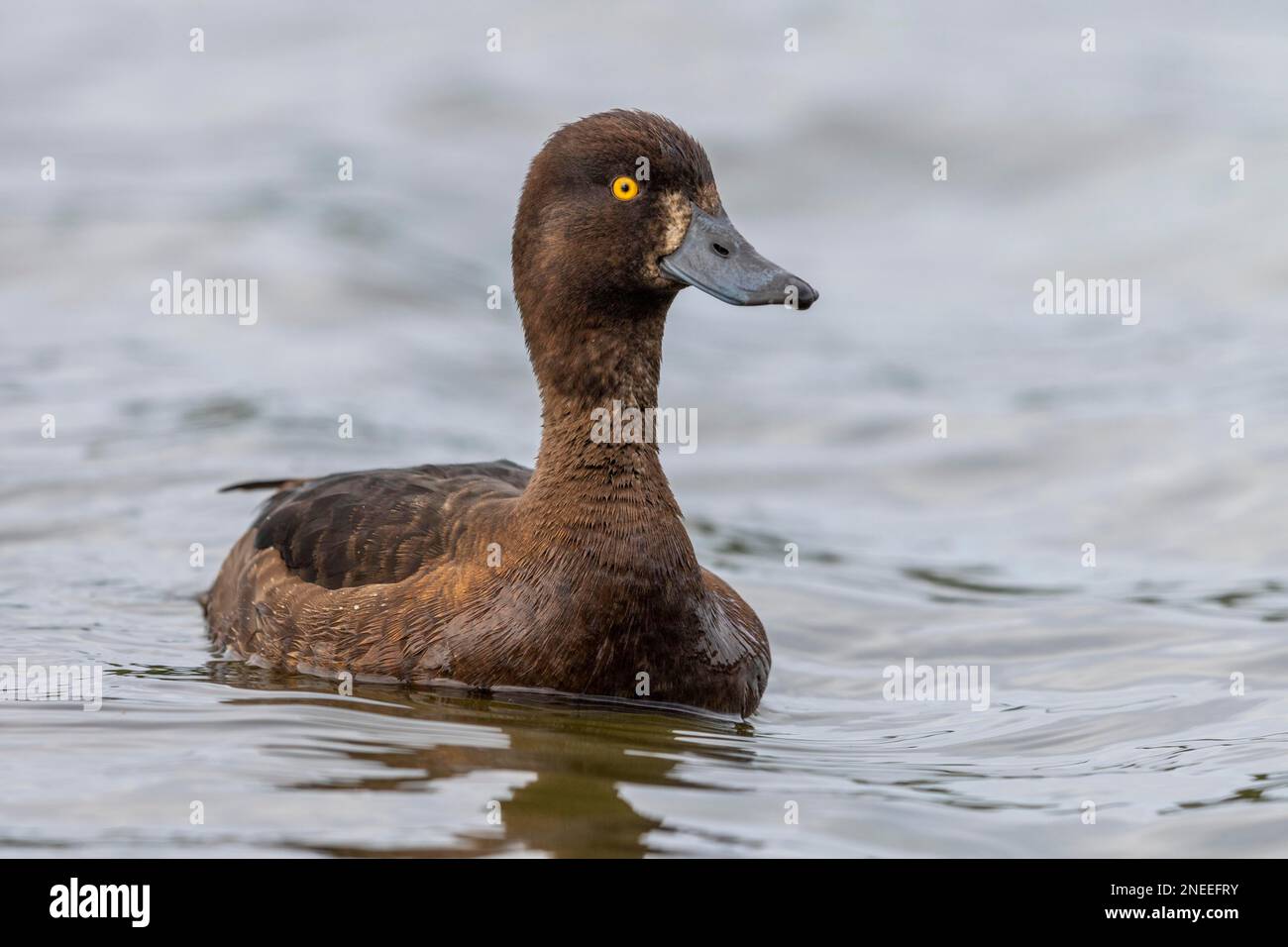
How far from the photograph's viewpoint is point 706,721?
740 centimetres

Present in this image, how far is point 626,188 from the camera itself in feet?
24.3

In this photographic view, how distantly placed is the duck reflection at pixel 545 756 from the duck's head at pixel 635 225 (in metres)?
1.65

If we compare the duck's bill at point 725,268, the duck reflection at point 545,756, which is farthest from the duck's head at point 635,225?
the duck reflection at point 545,756

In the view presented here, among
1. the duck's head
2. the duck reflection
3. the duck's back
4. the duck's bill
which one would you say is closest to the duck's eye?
the duck's head

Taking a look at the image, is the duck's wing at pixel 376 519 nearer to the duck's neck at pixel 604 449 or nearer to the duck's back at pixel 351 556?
the duck's back at pixel 351 556

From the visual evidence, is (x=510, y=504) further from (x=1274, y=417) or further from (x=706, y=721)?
(x=1274, y=417)

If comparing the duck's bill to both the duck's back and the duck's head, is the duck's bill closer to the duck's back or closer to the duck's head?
the duck's head

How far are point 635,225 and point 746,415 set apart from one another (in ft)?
24.3

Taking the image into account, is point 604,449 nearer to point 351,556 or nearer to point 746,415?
point 351,556

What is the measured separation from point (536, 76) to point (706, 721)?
592 inches

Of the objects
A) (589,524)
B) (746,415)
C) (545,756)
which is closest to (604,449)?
(589,524)

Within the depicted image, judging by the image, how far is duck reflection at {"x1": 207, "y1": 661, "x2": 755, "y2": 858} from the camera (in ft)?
18.8

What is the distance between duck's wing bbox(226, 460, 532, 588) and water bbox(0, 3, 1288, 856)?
22.6 inches
